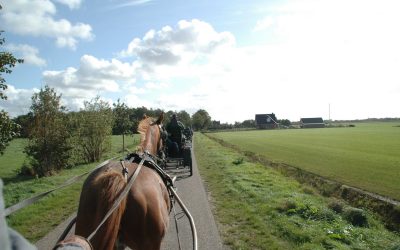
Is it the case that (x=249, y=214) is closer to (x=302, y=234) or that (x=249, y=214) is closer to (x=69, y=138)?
(x=302, y=234)

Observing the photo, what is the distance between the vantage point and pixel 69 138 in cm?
2067

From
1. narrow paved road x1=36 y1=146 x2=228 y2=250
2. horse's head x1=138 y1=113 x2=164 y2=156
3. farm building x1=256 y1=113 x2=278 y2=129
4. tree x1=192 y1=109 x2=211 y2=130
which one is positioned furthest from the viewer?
farm building x1=256 y1=113 x2=278 y2=129

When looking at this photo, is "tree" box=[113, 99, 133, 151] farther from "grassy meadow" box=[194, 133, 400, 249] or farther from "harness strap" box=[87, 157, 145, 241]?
"harness strap" box=[87, 157, 145, 241]

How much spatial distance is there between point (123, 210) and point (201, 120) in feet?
393

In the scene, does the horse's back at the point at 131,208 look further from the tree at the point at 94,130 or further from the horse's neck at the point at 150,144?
the tree at the point at 94,130

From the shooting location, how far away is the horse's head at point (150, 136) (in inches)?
240

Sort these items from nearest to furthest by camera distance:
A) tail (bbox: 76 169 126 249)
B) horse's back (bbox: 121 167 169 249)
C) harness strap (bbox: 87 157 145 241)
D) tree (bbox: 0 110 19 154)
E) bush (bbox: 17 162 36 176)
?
harness strap (bbox: 87 157 145 241) → tail (bbox: 76 169 126 249) → horse's back (bbox: 121 167 169 249) → tree (bbox: 0 110 19 154) → bush (bbox: 17 162 36 176)

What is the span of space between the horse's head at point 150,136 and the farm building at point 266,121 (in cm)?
13168

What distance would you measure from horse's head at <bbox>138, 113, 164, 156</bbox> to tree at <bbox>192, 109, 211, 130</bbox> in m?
109

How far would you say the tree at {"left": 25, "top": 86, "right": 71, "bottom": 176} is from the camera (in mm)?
18891

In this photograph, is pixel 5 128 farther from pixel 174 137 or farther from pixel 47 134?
pixel 47 134

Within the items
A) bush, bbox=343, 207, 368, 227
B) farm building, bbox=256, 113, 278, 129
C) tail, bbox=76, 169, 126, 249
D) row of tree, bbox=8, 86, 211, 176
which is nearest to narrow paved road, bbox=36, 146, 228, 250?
tail, bbox=76, 169, 126, 249

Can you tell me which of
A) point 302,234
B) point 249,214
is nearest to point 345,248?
point 302,234

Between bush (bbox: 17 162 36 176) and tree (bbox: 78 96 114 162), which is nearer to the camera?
bush (bbox: 17 162 36 176)
